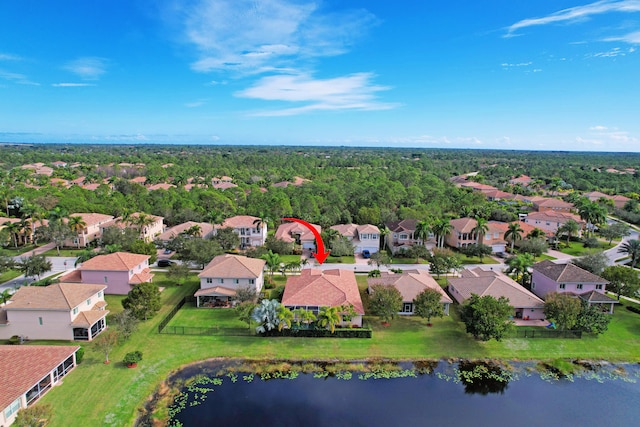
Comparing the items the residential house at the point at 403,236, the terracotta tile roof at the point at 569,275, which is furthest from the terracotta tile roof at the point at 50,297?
the terracotta tile roof at the point at 569,275

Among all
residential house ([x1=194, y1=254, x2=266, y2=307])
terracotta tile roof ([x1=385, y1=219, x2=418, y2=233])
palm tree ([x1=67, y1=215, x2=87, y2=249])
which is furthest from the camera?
terracotta tile roof ([x1=385, y1=219, x2=418, y2=233])

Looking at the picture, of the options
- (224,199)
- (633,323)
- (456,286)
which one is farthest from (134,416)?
(224,199)

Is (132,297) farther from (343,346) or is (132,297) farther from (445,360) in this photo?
(445,360)

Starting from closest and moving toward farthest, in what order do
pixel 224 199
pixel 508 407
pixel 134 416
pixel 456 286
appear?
pixel 134 416, pixel 508 407, pixel 456 286, pixel 224 199

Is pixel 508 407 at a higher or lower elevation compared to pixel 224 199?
lower

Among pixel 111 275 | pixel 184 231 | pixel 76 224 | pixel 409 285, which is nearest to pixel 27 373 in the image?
pixel 111 275

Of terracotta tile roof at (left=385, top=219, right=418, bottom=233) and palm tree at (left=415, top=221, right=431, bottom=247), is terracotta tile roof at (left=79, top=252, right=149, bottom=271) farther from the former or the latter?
terracotta tile roof at (left=385, top=219, right=418, bottom=233)

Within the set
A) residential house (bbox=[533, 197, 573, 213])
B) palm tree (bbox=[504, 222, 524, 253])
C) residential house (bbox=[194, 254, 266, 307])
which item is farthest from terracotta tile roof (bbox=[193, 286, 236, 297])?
residential house (bbox=[533, 197, 573, 213])
